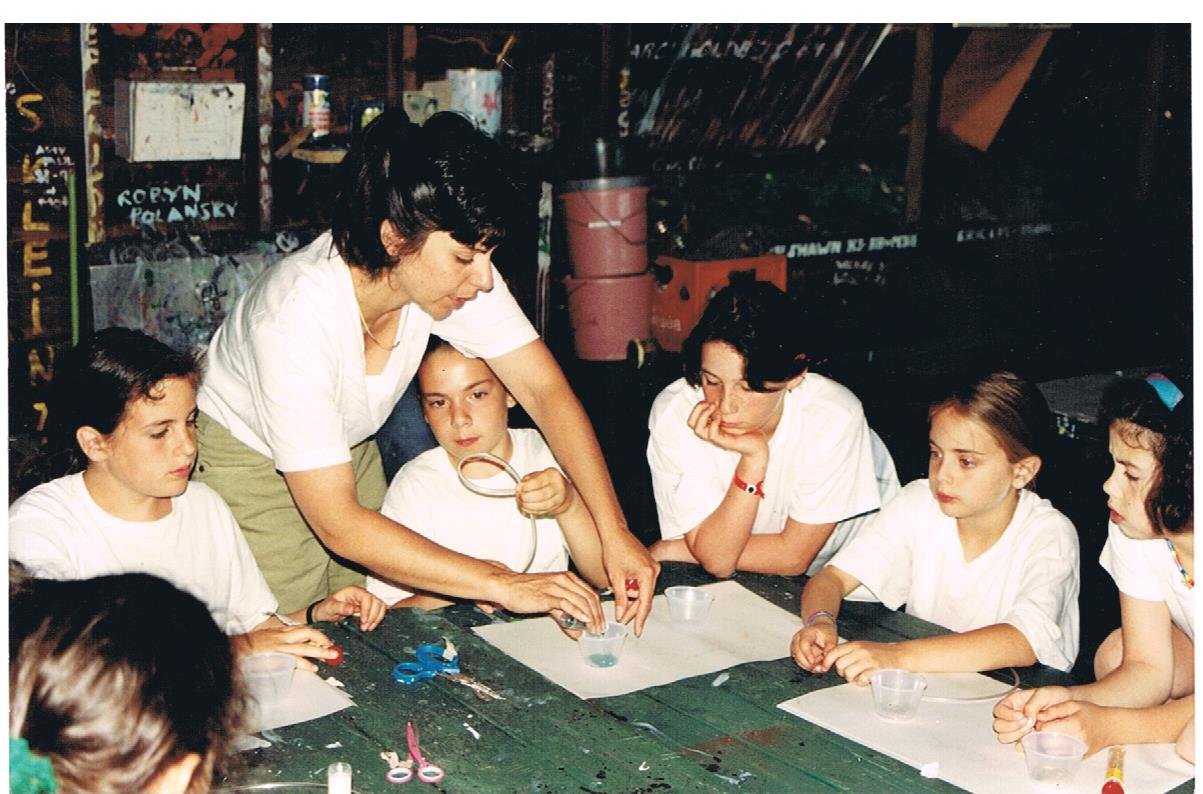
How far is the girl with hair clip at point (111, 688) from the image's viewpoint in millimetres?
1360

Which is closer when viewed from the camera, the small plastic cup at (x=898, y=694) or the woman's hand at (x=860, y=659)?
the small plastic cup at (x=898, y=694)

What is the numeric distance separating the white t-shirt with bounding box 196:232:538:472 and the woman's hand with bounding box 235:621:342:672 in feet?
1.10

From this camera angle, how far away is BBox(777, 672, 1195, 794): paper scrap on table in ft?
6.52

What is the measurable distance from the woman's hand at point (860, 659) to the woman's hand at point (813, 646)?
0.01m

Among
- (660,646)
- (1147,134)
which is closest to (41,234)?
(660,646)

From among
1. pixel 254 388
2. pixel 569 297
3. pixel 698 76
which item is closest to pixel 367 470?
pixel 254 388

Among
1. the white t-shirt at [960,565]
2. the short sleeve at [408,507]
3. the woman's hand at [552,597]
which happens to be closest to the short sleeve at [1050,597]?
the white t-shirt at [960,565]

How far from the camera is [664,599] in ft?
9.00

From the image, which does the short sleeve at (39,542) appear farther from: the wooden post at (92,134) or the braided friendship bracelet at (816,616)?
the wooden post at (92,134)

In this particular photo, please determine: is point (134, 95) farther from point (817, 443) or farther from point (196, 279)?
point (817, 443)

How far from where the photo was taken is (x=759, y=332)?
116 inches

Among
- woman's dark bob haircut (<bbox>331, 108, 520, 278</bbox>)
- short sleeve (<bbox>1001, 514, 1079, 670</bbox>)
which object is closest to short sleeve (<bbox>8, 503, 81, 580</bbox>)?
woman's dark bob haircut (<bbox>331, 108, 520, 278</bbox>)

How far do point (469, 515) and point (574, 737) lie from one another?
1208 mm

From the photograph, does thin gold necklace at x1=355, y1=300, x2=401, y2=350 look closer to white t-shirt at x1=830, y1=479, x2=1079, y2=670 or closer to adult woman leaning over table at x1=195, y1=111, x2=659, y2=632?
adult woman leaning over table at x1=195, y1=111, x2=659, y2=632
